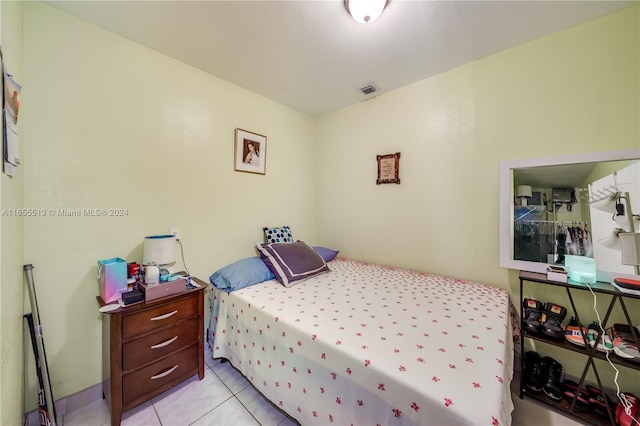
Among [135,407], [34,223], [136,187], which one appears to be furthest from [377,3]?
[135,407]

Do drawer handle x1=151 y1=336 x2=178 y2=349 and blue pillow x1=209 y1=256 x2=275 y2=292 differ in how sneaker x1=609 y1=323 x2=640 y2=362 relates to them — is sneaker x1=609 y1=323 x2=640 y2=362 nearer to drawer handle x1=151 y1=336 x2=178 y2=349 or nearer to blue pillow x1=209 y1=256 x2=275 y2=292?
blue pillow x1=209 y1=256 x2=275 y2=292

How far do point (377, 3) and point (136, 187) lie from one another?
206cm

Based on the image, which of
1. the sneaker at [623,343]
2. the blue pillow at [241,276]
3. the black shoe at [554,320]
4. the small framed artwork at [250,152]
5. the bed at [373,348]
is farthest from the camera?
the small framed artwork at [250,152]

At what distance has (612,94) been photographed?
1.46 m

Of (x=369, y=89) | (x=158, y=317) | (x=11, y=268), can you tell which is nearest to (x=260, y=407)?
(x=158, y=317)

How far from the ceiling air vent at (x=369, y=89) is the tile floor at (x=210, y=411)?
282 centimetres

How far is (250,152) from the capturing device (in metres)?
2.40

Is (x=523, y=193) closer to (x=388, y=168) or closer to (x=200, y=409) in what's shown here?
(x=388, y=168)

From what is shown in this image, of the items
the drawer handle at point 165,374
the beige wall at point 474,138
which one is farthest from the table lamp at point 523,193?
the drawer handle at point 165,374

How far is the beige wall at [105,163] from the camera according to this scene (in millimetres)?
1360

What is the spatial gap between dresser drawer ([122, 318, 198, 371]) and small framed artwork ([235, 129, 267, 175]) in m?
Result: 1.46

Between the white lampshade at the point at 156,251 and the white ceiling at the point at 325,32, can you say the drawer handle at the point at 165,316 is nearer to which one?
the white lampshade at the point at 156,251

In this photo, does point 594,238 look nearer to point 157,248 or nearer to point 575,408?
point 575,408

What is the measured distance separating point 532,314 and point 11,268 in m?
3.01
